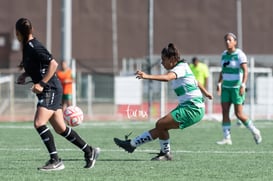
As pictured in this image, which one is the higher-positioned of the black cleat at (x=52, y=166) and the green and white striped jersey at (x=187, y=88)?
the green and white striped jersey at (x=187, y=88)

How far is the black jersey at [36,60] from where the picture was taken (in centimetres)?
1092

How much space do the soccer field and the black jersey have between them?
3.92 ft

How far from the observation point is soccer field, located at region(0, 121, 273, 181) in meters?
10.5

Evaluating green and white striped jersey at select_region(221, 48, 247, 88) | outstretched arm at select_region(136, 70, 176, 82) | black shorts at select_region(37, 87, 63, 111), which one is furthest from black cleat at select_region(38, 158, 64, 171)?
green and white striped jersey at select_region(221, 48, 247, 88)

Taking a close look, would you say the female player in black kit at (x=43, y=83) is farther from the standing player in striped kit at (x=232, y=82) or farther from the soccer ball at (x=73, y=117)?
the standing player in striped kit at (x=232, y=82)

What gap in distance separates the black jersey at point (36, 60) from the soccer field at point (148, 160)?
120cm

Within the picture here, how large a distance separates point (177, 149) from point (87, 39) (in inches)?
1402

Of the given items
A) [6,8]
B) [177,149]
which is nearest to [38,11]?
[6,8]

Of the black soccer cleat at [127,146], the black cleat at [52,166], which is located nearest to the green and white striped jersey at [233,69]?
the black soccer cleat at [127,146]

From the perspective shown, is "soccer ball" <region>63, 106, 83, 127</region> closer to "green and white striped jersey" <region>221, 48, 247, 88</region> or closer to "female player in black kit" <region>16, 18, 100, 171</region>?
"female player in black kit" <region>16, 18, 100, 171</region>

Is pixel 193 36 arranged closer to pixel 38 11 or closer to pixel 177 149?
pixel 38 11

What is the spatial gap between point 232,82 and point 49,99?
19.5ft

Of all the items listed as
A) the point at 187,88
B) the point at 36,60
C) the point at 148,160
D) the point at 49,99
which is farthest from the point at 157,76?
the point at 148,160

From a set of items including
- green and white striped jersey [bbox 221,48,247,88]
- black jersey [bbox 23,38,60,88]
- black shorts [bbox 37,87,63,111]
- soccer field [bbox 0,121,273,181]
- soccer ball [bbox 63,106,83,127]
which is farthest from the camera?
green and white striped jersey [bbox 221,48,247,88]
